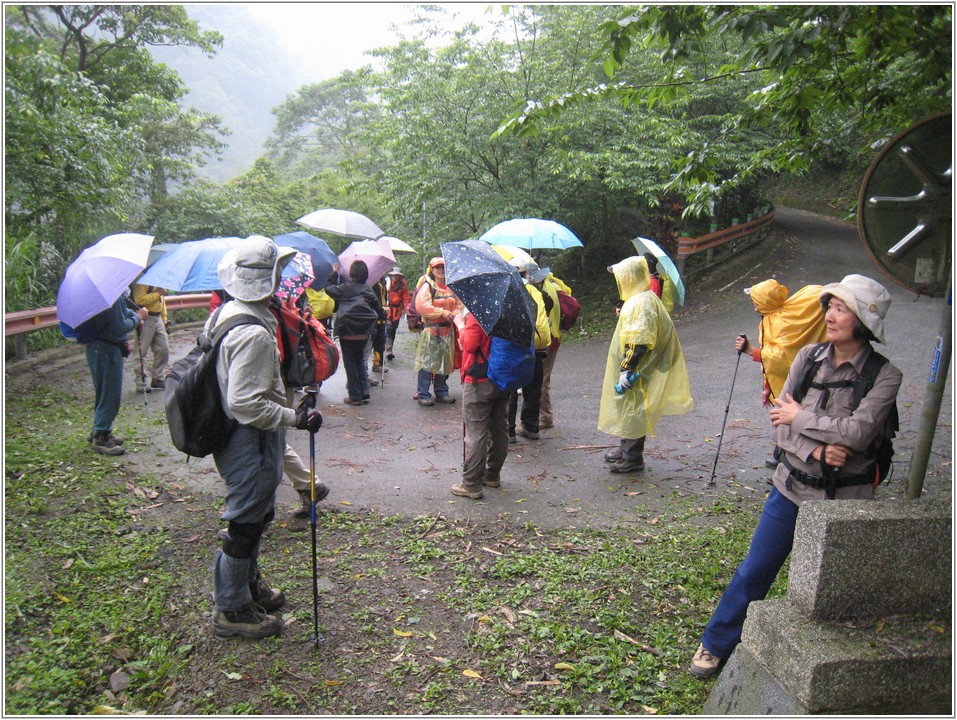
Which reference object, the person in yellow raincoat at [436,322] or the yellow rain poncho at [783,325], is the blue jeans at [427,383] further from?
the yellow rain poncho at [783,325]

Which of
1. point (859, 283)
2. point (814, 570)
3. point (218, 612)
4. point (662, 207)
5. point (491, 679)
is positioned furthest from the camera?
point (662, 207)

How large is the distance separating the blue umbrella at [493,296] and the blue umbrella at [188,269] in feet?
9.33

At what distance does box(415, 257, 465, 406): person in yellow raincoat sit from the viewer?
8375mm

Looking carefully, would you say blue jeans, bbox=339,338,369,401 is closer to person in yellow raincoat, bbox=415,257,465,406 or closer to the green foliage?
person in yellow raincoat, bbox=415,257,465,406

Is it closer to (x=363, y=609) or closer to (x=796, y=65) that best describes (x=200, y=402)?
(x=363, y=609)

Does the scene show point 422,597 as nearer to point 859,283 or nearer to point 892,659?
point 892,659

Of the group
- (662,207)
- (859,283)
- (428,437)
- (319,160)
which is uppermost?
(319,160)

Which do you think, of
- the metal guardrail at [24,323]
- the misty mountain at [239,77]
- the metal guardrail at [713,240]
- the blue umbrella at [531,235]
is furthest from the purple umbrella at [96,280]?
the misty mountain at [239,77]

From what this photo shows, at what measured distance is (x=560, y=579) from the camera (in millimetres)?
4500

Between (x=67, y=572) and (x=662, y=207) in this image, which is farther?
(x=662, y=207)

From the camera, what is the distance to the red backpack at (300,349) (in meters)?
4.20

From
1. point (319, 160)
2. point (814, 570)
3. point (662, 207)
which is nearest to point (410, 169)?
point (662, 207)

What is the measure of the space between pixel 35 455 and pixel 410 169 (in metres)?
10.9

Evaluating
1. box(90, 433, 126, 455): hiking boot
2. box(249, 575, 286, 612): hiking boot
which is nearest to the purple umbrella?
box(90, 433, 126, 455): hiking boot
